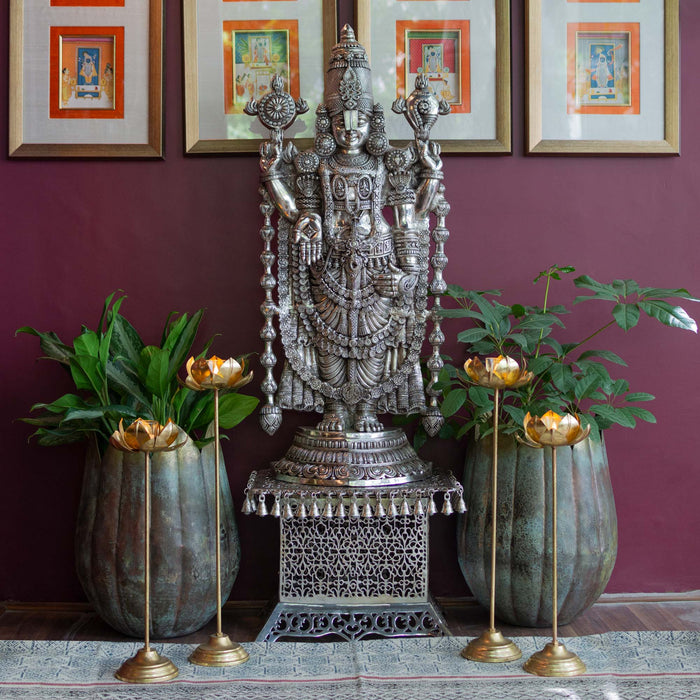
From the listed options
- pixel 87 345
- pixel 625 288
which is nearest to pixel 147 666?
pixel 87 345

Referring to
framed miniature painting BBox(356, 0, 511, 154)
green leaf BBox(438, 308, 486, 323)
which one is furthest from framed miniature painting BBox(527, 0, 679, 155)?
green leaf BBox(438, 308, 486, 323)

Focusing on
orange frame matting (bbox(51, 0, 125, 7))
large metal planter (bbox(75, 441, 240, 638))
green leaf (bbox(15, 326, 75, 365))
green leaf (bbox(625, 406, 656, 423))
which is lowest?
large metal planter (bbox(75, 441, 240, 638))

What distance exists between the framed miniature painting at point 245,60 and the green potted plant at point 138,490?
74cm

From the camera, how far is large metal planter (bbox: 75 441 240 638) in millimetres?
2293

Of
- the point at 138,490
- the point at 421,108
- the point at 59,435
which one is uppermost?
the point at 421,108

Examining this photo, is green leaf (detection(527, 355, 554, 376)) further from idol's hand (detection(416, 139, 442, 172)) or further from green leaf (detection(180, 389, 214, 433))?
green leaf (detection(180, 389, 214, 433))

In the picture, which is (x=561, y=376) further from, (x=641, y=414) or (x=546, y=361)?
(x=641, y=414)

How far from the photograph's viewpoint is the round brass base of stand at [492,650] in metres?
2.05

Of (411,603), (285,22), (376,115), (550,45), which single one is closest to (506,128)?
(550,45)

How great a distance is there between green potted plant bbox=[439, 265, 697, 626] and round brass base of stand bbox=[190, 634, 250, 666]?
0.76 m

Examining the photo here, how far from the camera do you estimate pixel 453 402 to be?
236 cm

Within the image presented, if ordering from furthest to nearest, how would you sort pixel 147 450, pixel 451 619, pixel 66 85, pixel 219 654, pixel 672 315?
pixel 66 85
pixel 451 619
pixel 672 315
pixel 219 654
pixel 147 450

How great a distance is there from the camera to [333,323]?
2527mm

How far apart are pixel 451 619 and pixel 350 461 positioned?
0.64m
